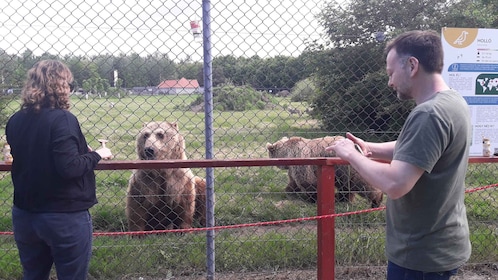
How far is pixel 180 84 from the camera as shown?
12.1 feet

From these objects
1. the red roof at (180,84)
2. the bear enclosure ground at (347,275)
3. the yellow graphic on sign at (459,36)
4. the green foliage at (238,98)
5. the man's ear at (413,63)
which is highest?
the yellow graphic on sign at (459,36)

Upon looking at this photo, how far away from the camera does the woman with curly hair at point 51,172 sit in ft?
8.68

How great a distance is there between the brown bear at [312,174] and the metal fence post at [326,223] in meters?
2.52

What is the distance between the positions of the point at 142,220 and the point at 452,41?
11.0ft

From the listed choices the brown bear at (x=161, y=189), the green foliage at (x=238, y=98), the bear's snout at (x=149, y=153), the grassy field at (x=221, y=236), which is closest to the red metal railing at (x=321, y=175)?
the grassy field at (x=221, y=236)

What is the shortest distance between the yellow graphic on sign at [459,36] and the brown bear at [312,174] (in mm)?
2350

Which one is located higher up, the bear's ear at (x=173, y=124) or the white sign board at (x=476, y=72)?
the white sign board at (x=476, y=72)

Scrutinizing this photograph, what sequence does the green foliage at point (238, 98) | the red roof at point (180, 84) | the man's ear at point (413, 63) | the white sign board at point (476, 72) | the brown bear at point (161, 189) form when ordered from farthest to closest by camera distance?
the brown bear at point (161, 189)
the green foliage at point (238, 98)
the white sign board at point (476, 72)
the red roof at point (180, 84)
the man's ear at point (413, 63)

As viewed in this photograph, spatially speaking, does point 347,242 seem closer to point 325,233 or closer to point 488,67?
point 325,233

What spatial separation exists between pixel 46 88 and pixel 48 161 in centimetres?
39

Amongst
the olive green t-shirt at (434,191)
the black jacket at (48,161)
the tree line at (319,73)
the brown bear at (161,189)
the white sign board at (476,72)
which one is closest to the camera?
the olive green t-shirt at (434,191)

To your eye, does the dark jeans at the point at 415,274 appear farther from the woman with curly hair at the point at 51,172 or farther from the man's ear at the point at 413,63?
the woman with curly hair at the point at 51,172

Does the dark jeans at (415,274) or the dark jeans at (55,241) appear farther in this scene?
the dark jeans at (55,241)

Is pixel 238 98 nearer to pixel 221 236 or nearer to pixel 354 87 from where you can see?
pixel 354 87
